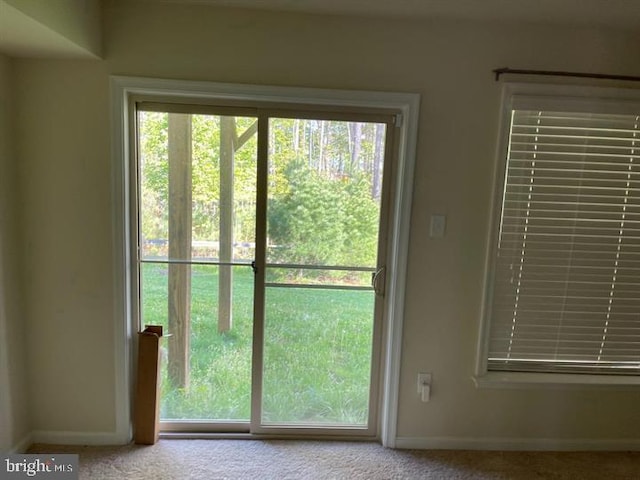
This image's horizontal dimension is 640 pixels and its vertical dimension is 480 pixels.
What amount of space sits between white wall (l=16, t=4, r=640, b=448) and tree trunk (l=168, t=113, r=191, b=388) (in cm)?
29

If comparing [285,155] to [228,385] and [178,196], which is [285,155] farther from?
[228,385]

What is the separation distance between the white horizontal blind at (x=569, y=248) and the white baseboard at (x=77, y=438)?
2.11 m

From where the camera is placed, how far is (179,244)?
7.07 ft

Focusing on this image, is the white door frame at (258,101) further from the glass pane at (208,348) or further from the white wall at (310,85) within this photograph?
the glass pane at (208,348)

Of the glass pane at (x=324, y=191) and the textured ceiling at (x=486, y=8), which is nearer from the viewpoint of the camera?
the textured ceiling at (x=486, y=8)

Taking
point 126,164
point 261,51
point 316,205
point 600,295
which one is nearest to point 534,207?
point 600,295

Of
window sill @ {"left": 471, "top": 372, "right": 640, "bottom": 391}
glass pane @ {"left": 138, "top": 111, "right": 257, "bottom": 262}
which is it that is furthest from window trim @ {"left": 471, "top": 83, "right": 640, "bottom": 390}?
glass pane @ {"left": 138, "top": 111, "right": 257, "bottom": 262}

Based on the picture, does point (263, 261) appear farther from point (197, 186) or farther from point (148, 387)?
point (148, 387)

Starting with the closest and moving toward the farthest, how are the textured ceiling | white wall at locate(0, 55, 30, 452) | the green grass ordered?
1. the textured ceiling
2. white wall at locate(0, 55, 30, 452)
3. the green grass

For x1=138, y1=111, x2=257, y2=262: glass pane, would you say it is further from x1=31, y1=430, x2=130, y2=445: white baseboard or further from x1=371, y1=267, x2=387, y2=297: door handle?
x1=31, y1=430, x2=130, y2=445: white baseboard

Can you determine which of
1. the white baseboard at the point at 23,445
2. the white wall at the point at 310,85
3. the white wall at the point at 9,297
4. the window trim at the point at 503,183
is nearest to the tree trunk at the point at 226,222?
the white wall at the point at 310,85

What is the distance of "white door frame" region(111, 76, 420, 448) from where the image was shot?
6.38 feet

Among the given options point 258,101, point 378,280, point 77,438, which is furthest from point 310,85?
point 77,438

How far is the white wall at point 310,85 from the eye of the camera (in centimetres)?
192
